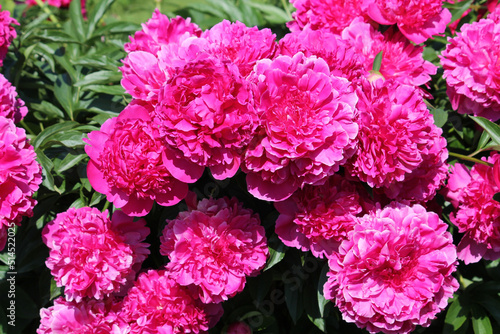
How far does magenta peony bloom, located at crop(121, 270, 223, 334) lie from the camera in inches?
52.2

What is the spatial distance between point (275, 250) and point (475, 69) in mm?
769

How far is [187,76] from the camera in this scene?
1132mm

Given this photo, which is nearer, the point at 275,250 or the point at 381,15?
the point at 275,250

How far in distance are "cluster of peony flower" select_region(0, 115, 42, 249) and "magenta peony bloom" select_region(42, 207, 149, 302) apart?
118 millimetres

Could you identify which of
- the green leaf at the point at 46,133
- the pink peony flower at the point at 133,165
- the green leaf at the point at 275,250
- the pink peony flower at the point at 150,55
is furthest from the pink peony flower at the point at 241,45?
the green leaf at the point at 46,133

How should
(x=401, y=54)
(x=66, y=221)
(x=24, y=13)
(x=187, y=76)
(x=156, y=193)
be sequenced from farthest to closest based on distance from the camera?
(x=24, y=13) < (x=401, y=54) < (x=66, y=221) < (x=156, y=193) < (x=187, y=76)

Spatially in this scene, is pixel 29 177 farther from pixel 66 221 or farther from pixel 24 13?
pixel 24 13

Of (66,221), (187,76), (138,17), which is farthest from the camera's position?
(138,17)

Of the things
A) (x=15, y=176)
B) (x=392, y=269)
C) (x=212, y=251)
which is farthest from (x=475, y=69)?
(x=15, y=176)

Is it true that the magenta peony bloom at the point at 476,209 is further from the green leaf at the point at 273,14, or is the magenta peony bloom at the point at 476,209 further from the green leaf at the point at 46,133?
the green leaf at the point at 46,133

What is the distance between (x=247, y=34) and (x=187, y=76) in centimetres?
26

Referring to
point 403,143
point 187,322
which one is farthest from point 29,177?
point 403,143

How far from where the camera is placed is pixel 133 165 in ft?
3.92

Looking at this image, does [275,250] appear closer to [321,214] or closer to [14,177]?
[321,214]
